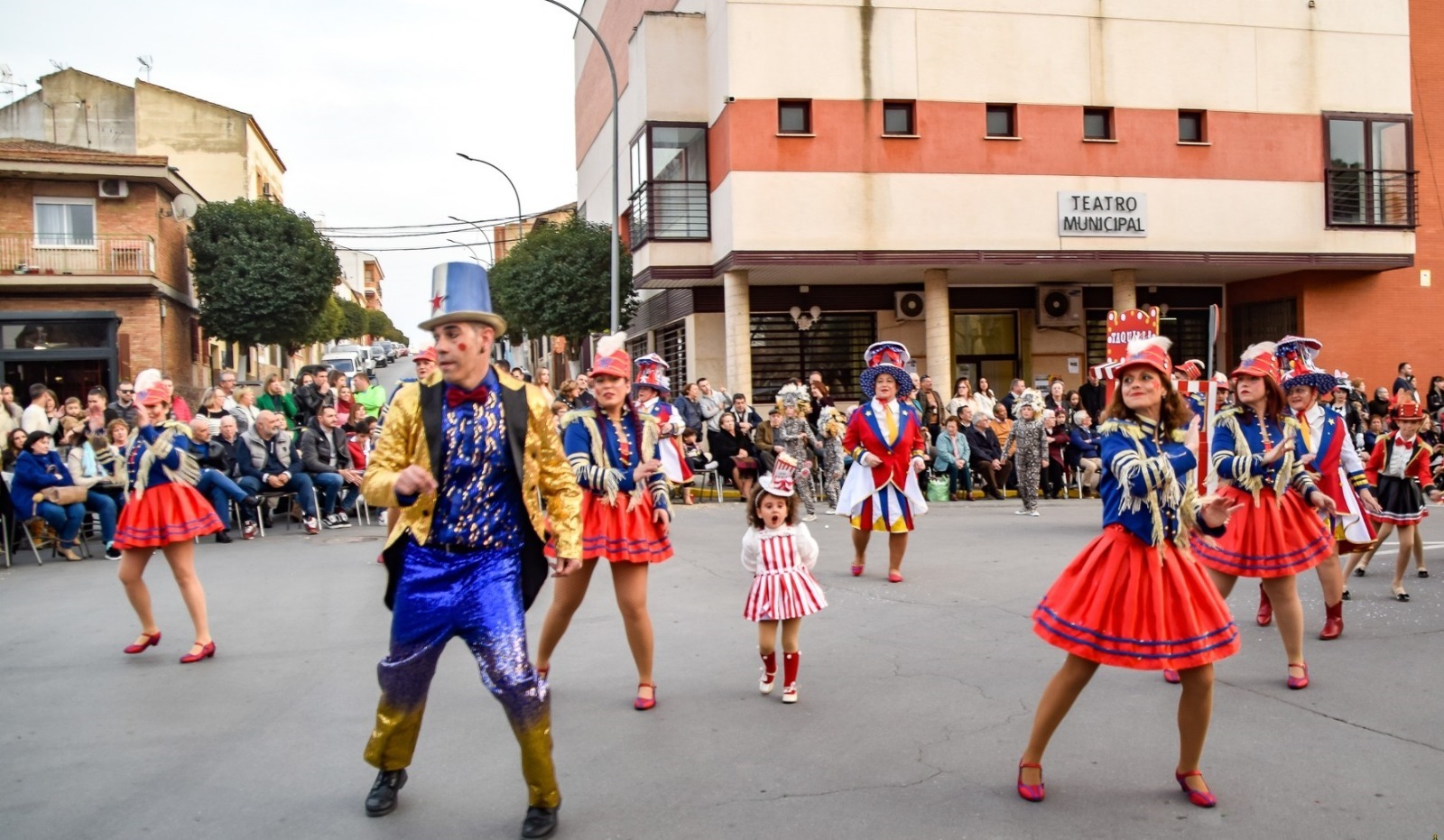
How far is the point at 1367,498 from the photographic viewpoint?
8.85 meters

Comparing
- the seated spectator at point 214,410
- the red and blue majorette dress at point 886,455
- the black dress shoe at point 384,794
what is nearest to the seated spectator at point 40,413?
the seated spectator at point 214,410

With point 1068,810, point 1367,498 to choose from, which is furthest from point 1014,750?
point 1367,498

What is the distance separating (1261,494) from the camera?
6.68 m

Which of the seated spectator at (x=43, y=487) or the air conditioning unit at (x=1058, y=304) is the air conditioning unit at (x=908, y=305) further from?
the seated spectator at (x=43, y=487)

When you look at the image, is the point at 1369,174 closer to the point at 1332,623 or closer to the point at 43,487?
the point at 1332,623

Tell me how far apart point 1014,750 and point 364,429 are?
43.7ft

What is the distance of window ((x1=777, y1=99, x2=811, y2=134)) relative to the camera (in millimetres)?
22531

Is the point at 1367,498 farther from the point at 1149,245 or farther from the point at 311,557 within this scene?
the point at 1149,245

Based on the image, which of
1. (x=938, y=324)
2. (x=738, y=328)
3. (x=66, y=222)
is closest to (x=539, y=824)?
(x=738, y=328)

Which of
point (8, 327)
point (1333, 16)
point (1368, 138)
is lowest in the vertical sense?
point (8, 327)

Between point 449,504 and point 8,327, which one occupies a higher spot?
point 8,327

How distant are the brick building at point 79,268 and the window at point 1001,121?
23.8 m

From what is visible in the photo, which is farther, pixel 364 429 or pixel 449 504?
pixel 364 429

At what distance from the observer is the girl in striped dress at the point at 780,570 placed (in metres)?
6.16
